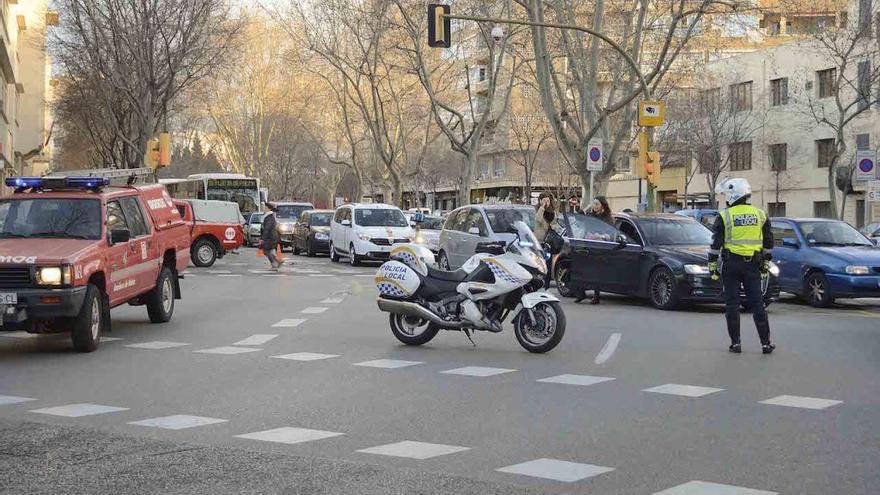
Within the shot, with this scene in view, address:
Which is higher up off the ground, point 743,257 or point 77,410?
point 743,257

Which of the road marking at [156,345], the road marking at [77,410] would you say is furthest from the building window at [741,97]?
the road marking at [77,410]

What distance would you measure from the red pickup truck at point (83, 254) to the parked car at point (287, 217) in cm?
2875

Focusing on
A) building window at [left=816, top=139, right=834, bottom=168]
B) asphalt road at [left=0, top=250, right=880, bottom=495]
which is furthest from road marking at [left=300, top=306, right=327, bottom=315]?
building window at [left=816, top=139, right=834, bottom=168]

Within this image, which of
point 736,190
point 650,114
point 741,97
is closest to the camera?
point 736,190

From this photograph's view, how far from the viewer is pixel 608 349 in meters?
12.0

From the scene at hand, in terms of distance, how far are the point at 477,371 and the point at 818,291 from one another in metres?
9.83

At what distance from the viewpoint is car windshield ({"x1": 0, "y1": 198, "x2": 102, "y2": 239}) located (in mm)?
12758

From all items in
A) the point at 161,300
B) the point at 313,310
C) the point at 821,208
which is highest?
the point at 821,208

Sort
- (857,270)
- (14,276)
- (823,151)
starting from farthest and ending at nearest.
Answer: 1. (823,151)
2. (857,270)
3. (14,276)

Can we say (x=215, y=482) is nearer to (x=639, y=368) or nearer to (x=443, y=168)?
(x=639, y=368)

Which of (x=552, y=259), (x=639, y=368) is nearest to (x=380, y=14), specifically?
(x=552, y=259)

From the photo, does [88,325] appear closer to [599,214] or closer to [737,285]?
[737,285]

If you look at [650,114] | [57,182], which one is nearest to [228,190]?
[650,114]

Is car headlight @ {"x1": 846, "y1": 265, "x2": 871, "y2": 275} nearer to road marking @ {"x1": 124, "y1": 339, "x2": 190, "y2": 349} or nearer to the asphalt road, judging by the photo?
the asphalt road
